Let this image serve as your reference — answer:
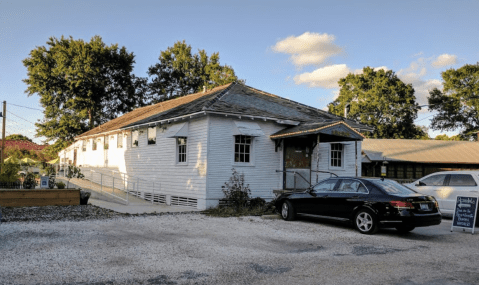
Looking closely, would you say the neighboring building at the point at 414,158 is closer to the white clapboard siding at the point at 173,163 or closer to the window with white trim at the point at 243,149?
the window with white trim at the point at 243,149

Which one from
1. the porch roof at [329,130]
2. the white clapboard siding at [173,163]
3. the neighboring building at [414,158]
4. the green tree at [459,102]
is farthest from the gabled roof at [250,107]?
the green tree at [459,102]

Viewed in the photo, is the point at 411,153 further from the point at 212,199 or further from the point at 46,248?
the point at 46,248

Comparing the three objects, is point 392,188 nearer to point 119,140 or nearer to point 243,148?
point 243,148

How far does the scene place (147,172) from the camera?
64.5ft

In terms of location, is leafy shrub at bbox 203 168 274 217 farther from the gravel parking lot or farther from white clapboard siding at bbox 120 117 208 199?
the gravel parking lot

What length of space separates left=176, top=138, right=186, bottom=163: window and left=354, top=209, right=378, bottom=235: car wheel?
841 centimetres

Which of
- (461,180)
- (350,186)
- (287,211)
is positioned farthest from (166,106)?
(461,180)

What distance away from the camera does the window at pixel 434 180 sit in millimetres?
14070

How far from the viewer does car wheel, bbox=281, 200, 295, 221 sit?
12.8 metres

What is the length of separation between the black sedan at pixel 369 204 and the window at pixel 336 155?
695 centimetres

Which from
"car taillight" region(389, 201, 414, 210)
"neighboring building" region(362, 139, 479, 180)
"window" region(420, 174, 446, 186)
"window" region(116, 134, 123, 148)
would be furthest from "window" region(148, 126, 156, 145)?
"neighboring building" region(362, 139, 479, 180)

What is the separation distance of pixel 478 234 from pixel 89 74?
35.1 metres

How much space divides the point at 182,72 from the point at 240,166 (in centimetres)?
3605

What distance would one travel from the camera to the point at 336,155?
1911 cm
